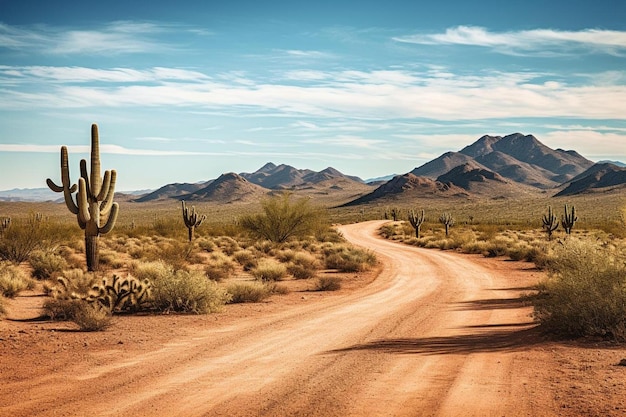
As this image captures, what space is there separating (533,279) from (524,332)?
39.4ft

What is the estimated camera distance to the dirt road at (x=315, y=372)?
7.25 metres

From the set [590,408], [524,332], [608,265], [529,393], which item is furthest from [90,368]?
[608,265]

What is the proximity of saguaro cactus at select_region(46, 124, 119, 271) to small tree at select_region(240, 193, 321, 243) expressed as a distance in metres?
20.2

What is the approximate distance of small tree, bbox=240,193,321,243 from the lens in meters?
40.5

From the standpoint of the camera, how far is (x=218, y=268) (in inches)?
962

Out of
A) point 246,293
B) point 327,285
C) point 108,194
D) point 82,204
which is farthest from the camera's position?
point 108,194

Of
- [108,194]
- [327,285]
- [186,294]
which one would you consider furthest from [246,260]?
[186,294]

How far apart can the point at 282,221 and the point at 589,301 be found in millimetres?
30898

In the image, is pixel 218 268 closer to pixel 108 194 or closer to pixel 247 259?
pixel 247 259

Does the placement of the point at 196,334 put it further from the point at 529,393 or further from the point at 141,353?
the point at 529,393

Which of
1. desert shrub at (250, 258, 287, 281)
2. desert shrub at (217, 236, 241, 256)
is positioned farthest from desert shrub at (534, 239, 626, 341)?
desert shrub at (217, 236, 241, 256)

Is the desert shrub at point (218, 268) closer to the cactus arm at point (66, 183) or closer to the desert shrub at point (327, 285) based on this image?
the desert shrub at point (327, 285)

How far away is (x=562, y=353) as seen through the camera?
31.4 feet

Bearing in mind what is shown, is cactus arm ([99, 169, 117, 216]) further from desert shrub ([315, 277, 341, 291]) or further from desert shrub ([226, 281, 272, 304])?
desert shrub ([315, 277, 341, 291])
